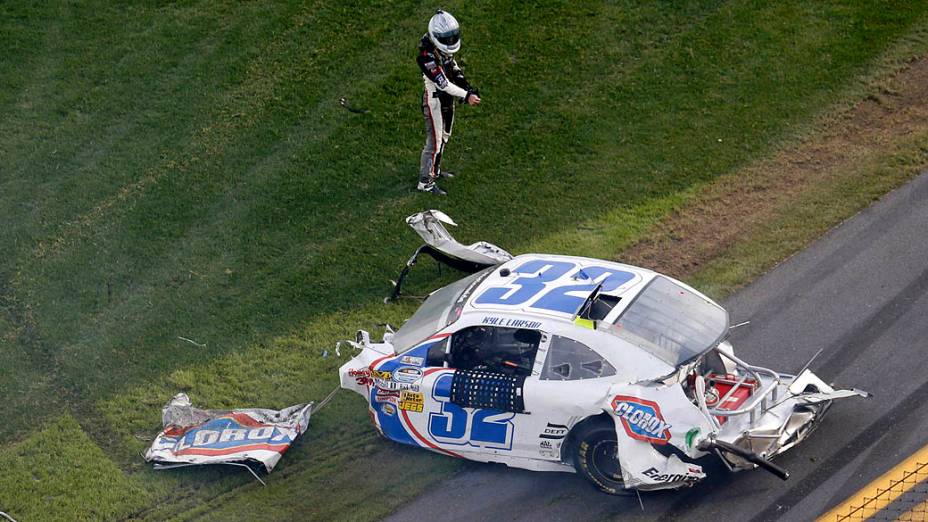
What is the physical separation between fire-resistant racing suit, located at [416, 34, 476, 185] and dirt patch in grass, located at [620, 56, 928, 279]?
2.74m

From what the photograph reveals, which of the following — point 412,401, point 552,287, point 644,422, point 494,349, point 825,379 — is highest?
point 552,287

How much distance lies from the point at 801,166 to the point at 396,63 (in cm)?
600

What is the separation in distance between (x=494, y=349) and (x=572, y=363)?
82 cm

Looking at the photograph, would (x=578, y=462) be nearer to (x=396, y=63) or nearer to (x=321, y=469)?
(x=321, y=469)

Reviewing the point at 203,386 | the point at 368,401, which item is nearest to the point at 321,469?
the point at 368,401

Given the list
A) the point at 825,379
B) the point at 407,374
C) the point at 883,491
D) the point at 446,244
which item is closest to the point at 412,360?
the point at 407,374

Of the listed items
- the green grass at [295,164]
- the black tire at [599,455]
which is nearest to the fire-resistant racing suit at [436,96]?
the green grass at [295,164]

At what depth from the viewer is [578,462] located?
9500 millimetres

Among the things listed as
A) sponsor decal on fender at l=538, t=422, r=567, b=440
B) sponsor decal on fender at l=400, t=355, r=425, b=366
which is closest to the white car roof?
sponsor decal on fender at l=400, t=355, r=425, b=366

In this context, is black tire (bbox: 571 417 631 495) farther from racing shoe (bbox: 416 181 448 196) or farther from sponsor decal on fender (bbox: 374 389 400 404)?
racing shoe (bbox: 416 181 448 196)

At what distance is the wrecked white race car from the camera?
9.09 m

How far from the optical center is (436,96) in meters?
13.8

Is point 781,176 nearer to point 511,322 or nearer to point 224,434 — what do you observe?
point 511,322

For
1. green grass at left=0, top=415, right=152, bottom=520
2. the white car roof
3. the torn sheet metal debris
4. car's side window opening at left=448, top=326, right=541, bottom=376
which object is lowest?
green grass at left=0, top=415, right=152, bottom=520
